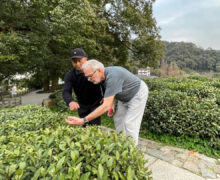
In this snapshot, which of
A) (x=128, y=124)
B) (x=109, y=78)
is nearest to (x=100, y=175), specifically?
(x=109, y=78)

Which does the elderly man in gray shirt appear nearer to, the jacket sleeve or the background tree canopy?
the jacket sleeve

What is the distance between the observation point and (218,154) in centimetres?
274

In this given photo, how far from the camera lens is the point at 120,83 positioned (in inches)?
68.1

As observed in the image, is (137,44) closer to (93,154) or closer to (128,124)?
(128,124)

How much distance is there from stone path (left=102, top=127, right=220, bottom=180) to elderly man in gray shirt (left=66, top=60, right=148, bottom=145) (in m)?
0.83

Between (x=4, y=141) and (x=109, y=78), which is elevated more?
(x=109, y=78)

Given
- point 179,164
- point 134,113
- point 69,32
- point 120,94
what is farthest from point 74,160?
point 69,32

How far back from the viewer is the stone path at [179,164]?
87.6 inches

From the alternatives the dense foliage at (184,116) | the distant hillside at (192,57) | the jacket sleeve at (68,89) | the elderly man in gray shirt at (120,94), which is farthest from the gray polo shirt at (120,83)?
the distant hillside at (192,57)

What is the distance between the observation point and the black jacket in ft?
8.09

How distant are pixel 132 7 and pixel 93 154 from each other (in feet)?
38.6

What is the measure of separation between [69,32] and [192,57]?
65465 mm

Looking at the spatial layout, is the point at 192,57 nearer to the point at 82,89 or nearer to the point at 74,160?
the point at 82,89

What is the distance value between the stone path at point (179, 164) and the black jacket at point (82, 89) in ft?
5.12
